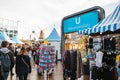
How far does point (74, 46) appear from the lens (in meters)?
11.5

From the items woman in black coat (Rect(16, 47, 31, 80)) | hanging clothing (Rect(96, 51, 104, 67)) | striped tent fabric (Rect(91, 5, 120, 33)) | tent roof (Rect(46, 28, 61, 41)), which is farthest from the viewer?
tent roof (Rect(46, 28, 61, 41))

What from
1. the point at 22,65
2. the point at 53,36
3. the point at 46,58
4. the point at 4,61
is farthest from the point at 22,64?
the point at 53,36

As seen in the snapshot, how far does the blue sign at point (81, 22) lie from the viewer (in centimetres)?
1064

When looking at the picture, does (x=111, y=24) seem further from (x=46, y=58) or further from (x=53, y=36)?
(x=53, y=36)

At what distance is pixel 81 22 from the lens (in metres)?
11.6

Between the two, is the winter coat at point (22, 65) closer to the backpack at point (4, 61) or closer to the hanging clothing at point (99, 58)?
the backpack at point (4, 61)

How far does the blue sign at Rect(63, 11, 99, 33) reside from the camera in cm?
1064

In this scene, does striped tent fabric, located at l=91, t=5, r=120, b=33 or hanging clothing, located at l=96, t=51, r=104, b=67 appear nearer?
striped tent fabric, located at l=91, t=5, r=120, b=33

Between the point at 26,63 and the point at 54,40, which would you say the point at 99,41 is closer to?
the point at 26,63

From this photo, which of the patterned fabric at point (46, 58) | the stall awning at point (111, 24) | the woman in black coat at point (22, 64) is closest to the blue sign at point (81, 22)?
the patterned fabric at point (46, 58)

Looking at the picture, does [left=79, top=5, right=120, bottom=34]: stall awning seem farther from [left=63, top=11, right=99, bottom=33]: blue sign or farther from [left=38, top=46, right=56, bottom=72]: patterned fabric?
[left=38, top=46, right=56, bottom=72]: patterned fabric

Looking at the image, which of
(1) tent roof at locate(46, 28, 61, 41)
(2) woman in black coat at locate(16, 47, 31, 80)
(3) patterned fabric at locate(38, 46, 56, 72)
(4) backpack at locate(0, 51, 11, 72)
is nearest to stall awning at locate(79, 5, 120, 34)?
(2) woman in black coat at locate(16, 47, 31, 80)

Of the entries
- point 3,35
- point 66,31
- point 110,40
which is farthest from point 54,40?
point 110,40

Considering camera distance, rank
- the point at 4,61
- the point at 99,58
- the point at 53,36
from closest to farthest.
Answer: the point at 99,58, the point at 4,61, the point at 53,36
